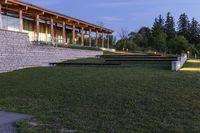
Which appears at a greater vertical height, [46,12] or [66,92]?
[46,12]

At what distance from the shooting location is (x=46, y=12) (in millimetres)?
30172

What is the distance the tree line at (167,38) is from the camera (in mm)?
64125

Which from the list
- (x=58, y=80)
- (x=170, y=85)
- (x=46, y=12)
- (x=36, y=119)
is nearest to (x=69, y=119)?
(x=36, y=119)

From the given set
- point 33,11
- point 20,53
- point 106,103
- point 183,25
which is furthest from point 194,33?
point 106,103

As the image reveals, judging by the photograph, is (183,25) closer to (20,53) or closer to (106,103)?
(20,53)

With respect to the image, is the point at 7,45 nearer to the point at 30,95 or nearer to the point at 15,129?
the point at 30,95

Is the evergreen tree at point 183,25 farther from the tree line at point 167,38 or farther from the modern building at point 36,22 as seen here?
the modern building at point 36,22

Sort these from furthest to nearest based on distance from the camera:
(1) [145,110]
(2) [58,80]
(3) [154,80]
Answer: (2) [58,80], (3) [154,80], (1) [145,110]

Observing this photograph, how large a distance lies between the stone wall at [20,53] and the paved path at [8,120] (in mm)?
8372

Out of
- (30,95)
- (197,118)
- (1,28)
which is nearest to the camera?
(197,118)

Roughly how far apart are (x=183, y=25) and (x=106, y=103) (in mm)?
89945

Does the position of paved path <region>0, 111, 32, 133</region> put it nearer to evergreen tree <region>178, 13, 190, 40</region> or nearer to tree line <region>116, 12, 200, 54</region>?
tree line <region>116, 12, 200, 54</region>

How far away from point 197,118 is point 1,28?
1211 centimetres

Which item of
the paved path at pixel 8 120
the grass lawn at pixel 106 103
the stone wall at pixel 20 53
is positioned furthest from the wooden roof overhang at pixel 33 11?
→ the paved path at pixel 8 120
